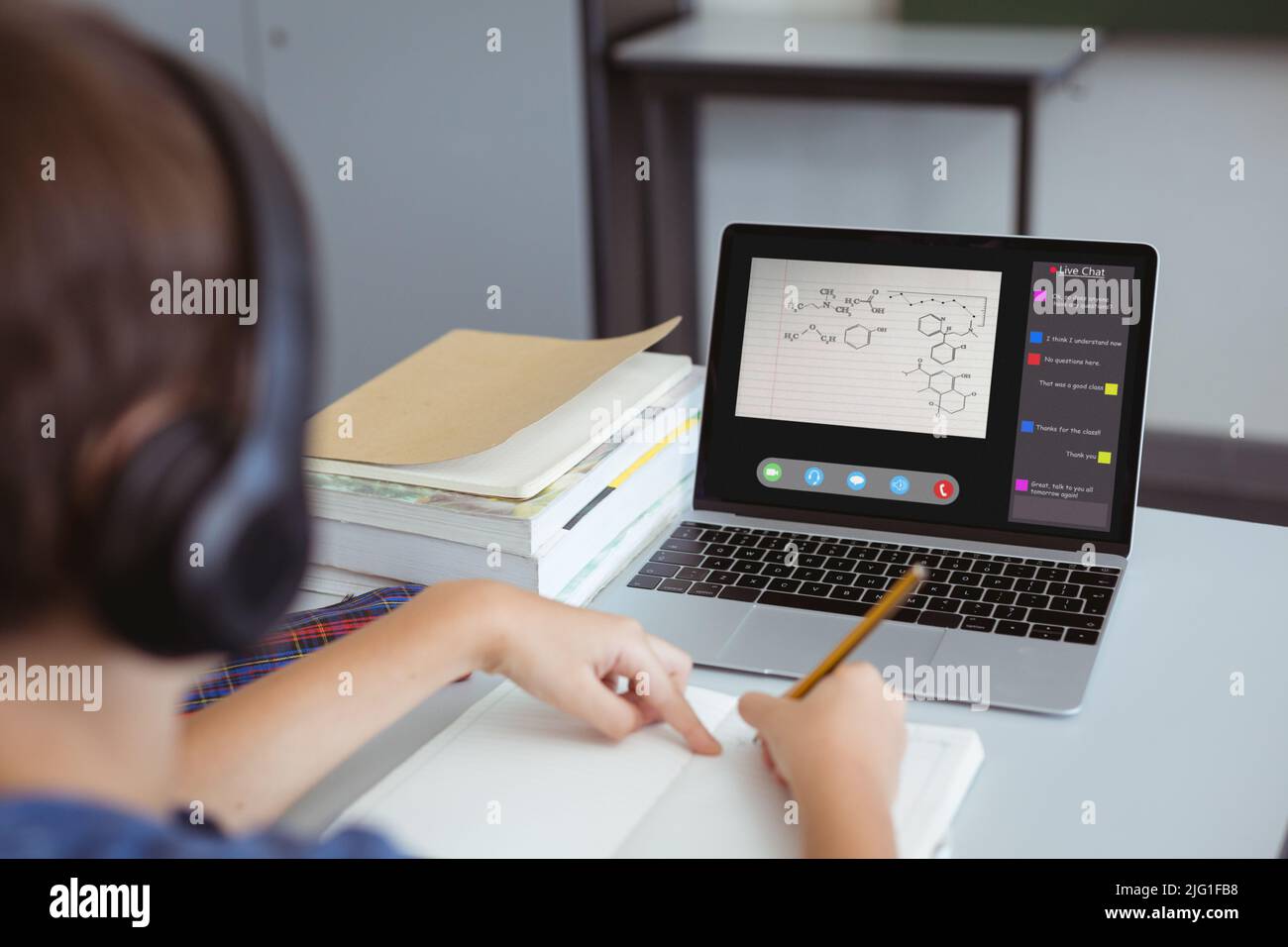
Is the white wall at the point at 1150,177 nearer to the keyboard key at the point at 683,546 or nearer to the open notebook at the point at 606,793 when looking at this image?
the keyboard key at the point at 683,546

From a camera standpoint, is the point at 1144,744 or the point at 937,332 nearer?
the point at 1144,744

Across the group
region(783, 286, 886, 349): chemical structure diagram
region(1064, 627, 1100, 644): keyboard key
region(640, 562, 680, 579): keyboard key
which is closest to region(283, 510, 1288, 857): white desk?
region(1064, 627, 1100, 644): keyboard key

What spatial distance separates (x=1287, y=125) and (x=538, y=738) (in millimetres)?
2395

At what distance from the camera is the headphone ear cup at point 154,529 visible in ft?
1.42

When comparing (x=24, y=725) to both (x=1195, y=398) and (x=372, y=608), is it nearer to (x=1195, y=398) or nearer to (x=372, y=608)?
(x=372, y=608)

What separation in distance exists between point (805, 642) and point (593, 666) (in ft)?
0.57

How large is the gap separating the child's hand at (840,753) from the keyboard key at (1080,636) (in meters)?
0.20

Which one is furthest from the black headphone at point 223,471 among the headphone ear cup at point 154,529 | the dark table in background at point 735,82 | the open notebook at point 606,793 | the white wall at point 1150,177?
the white wall at point 1150,177

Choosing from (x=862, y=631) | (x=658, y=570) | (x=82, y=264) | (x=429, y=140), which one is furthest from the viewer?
(x=429, y=140)

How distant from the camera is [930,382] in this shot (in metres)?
1.10

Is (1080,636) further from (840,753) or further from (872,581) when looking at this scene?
(840,753)

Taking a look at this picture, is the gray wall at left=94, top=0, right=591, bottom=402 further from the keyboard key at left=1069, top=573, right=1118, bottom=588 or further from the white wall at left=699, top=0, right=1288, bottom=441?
the keyboard key at left=1069, top=573, right=1118, bottom=588

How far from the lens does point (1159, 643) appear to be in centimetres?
96

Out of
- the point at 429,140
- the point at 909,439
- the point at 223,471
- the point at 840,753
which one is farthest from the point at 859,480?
the point at 429,140
